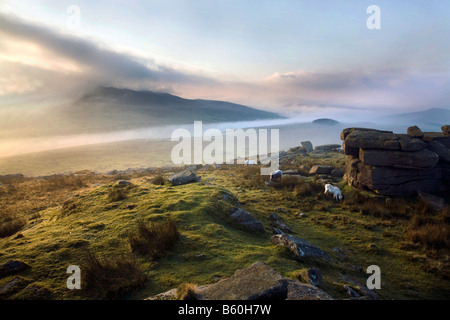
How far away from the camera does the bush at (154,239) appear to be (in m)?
6.43

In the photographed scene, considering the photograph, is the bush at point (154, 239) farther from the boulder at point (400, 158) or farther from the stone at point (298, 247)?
the boulder at point (400, 158)

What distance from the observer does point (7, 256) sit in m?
6.32

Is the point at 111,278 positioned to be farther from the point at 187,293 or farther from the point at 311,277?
the point at 311,277

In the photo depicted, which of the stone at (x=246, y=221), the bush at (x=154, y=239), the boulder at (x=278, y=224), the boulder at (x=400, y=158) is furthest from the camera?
the boulder at (x=400, y=158)

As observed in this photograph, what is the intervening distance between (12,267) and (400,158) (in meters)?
19.6

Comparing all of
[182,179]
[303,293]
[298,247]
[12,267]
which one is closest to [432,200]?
[298,247]

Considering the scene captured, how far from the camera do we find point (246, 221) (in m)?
9.34

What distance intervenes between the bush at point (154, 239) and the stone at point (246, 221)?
3.07 meters

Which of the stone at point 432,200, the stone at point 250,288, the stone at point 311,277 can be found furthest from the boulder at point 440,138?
the stone at point 250,288

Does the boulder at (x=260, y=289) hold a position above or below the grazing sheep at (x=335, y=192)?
above

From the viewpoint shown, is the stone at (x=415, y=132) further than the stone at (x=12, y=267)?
Yes

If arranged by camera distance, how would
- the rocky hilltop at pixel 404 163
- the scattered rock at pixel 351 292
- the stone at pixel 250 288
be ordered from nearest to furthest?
the stone at pixel 250 288
the scattered rock at pixel 351 292
the rocky hilltop at pixel 404 163

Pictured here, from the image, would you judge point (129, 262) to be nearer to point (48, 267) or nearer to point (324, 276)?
point (48, 267)
